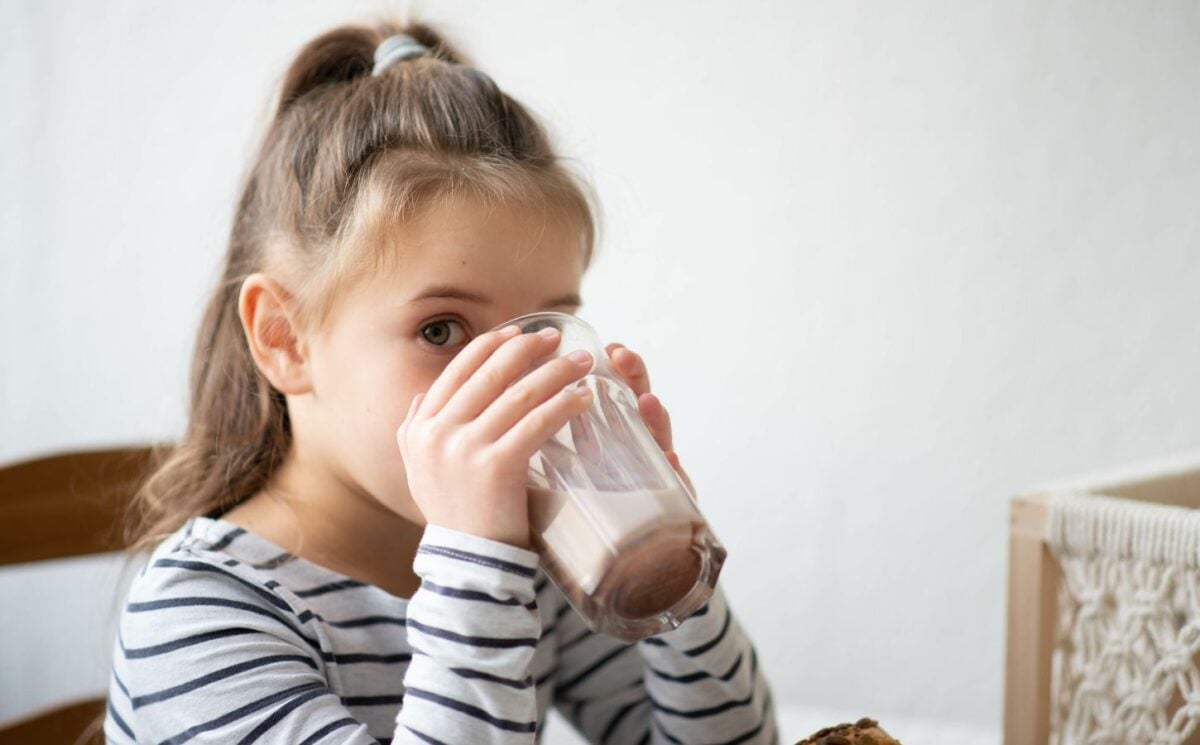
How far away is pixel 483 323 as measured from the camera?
0.64m

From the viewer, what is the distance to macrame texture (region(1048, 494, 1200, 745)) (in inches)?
22.1

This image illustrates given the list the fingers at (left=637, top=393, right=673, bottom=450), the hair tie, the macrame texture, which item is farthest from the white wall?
the fingers at (left=637, top=393, right=673, bottom=450)

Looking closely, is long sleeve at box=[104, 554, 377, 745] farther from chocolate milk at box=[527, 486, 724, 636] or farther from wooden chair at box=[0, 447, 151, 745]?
wooden chair at box=[0, 447, 151, 745]

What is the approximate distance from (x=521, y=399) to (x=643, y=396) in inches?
4.1

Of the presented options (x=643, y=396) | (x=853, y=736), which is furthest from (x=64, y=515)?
Answer: (x=853, y=736)

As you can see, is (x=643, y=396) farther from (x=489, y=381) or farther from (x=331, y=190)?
(x=331, y=190)

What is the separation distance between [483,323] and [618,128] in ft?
2.06

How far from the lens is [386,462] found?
2.19ft

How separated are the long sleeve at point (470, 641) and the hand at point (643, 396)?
0.10 meters

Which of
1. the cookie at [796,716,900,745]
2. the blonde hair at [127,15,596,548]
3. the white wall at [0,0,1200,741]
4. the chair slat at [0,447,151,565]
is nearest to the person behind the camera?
the cookie at [796,716,900,745]

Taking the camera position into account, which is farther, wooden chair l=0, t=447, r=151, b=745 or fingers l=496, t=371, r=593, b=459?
wooden chair l=0, t=447, r=151, b=745

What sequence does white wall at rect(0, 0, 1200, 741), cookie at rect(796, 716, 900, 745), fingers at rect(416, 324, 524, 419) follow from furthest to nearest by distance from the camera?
white wall at rect(0, 0, 1200, 741)
fingers at rect(416, 324, 524, 419)
cookie at rect(796, 716, 900, 745)

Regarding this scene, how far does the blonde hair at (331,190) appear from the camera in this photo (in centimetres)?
68

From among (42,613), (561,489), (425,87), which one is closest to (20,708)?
(42,613)
